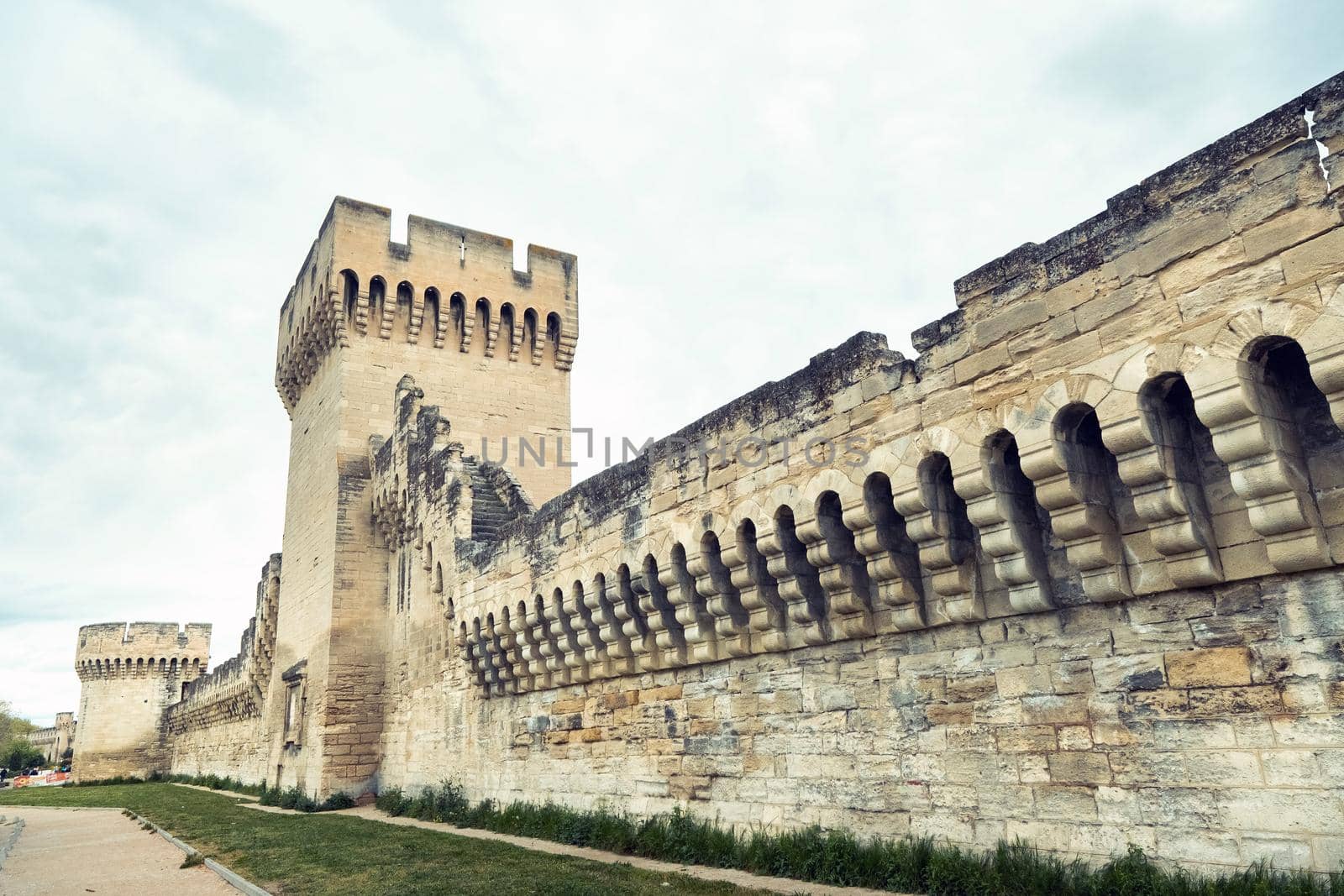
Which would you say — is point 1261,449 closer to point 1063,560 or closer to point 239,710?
point 1063,560

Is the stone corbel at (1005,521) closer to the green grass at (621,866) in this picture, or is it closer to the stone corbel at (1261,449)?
the stone corbel at (1261,449)

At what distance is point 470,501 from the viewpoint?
47.1ft

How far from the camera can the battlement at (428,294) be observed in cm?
1900

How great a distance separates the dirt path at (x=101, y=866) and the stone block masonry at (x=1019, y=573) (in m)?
3.84

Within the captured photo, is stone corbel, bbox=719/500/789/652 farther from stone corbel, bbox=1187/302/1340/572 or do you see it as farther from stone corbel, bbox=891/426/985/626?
stone corbel, bbox=1187/302/1340/572

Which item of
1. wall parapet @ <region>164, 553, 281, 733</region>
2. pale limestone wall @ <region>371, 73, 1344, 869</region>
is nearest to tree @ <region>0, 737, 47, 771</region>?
wall parapet @ <region>164, 553, 281, 733</region>

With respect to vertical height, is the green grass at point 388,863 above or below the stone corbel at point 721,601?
below

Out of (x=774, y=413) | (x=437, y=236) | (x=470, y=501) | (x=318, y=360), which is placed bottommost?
(x=774, y=413)

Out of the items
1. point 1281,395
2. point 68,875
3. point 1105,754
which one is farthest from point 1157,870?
point 68,875

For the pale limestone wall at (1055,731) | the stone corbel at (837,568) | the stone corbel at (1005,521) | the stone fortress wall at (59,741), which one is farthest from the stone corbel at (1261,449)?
the stone fortress wall at (59,741)

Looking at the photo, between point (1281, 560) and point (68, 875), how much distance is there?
1152 cm

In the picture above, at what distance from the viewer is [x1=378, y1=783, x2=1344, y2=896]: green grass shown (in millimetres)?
4828

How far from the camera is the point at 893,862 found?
6383mm

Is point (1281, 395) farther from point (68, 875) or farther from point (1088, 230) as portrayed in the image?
point (68, 875)
